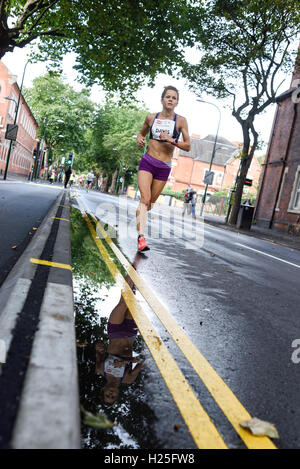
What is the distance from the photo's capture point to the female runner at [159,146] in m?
6.25

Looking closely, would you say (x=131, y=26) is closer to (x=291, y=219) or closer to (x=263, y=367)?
(x=291, y=219)

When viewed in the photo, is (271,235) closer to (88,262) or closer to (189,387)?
(88,262)

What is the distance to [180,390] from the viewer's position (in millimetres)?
2055

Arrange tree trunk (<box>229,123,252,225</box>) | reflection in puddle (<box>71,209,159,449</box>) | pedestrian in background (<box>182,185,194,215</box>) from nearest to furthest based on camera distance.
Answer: reflection in puddle (<box>71,209,159,449</box>)
tree trunk (<box>229,123,252,225</box>)
pedestrian in background (<box>182,185,194,215</box>)

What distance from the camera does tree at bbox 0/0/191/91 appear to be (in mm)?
15665

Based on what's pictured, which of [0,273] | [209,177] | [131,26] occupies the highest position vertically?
[131,26]

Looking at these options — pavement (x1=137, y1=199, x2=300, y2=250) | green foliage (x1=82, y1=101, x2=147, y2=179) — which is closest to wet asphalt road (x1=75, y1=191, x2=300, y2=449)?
pavement (x1=137, y1=199, x2=300, y2=250)

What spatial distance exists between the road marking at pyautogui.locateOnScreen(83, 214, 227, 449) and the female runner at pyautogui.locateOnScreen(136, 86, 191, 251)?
3.17 metres

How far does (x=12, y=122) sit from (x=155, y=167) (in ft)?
149

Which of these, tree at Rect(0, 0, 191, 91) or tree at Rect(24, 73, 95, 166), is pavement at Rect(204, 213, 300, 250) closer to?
tree at Rect(0, 0, 191, 91)

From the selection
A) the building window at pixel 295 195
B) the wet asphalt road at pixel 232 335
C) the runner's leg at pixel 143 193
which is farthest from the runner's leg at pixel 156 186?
the building window at pixel 295 195

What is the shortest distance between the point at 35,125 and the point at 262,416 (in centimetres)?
7734
